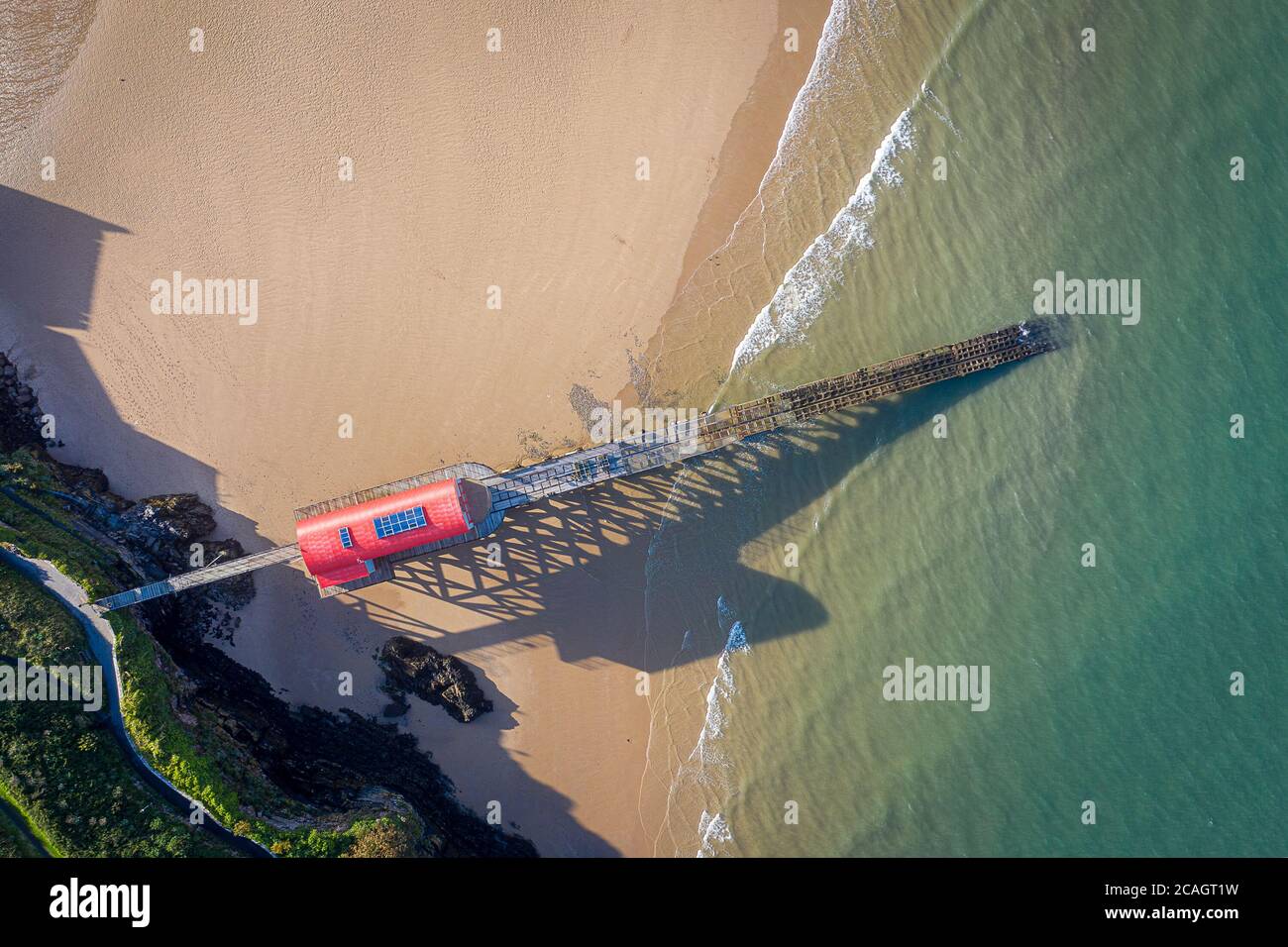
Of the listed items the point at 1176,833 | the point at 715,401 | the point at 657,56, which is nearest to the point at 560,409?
the point at 715,401

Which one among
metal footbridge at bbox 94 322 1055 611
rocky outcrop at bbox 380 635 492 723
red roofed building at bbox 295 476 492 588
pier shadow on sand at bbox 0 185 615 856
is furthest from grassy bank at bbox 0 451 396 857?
red roofed building at bbox 295 476 492 588

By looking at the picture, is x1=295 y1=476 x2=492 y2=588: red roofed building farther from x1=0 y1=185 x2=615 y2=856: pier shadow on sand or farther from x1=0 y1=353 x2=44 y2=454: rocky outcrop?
x1=0 y1=353 x2=44 y2=454: rocky outcrop

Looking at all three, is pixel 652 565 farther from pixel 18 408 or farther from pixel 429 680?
pixel 18 408

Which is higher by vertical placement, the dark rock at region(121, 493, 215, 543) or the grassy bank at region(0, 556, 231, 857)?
the dark rock at region(121, 493, 215, 543)

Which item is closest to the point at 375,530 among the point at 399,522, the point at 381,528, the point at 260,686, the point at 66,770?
the point at 381,528

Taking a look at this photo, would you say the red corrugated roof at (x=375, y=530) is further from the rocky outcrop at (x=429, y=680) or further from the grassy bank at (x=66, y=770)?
the grassy bank at (x=66, y=770)
